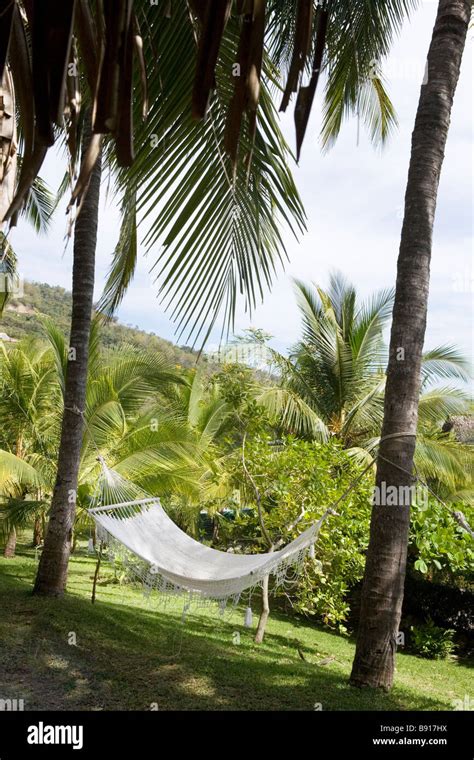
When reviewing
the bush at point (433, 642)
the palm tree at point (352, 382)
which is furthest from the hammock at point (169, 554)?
the palm tree at point (352, 382)

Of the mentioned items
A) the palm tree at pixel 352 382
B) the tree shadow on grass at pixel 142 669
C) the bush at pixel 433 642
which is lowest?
the bush at pixel 433 642

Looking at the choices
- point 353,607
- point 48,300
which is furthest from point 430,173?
point 48,300

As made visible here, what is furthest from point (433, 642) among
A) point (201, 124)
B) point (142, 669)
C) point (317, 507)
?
point (201, 124)

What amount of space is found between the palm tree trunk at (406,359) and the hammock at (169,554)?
1.17 ft

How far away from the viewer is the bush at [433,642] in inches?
241

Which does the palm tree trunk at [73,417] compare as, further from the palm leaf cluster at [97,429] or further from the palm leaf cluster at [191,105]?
the palm leaf cluster at [191,105]

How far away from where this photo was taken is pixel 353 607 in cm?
710

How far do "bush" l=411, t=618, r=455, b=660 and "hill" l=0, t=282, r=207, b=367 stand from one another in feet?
40.3

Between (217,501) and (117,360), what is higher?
(117,360)

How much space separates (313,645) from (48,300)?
84.2 ft

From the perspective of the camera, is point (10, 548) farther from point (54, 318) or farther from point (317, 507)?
point (54, 318)

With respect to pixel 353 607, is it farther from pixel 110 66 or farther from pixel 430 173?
pixel 110 66

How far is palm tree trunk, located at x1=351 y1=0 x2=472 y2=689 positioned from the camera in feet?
10.9

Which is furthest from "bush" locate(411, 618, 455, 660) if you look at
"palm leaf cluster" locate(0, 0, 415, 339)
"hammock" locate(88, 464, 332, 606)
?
"palm leaf cluster" locate(0, 0, 415, 339)
